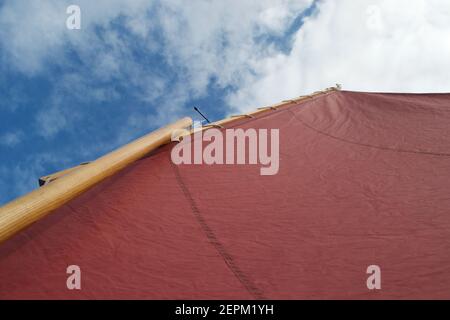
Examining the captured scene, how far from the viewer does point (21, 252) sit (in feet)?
4.89

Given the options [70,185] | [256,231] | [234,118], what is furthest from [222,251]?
[234,118]

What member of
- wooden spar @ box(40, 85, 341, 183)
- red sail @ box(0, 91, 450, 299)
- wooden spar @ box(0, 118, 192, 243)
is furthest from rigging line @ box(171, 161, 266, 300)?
wooden spar @ box(40, 85, 341, 183)

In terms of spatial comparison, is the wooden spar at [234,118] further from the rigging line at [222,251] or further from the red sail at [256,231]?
the rigging line at [222,251]

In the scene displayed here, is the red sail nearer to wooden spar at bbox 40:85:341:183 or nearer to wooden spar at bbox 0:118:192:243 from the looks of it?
wooden spar at bbox 0:118:192:243

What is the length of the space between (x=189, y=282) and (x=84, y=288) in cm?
31

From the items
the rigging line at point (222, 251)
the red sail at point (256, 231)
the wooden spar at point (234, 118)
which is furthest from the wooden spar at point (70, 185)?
the rigging line at point (222, 251)

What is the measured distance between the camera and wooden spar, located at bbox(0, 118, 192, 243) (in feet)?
4.76

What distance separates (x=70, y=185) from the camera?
179 cm

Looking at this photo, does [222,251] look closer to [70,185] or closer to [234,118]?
[70,185]

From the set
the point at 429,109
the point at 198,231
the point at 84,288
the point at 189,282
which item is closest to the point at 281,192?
the point at 198,231

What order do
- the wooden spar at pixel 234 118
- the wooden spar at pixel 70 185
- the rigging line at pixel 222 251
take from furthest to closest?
the wooden spar at pixel 234 118, the wooden spar at pixel 70 185, the rigging line at pixel 222 251

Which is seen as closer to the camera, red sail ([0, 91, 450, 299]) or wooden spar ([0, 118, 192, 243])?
red sail ([0, 91, 450, 299])

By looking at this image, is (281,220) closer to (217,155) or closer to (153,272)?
(153,272)

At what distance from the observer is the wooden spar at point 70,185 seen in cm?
145
